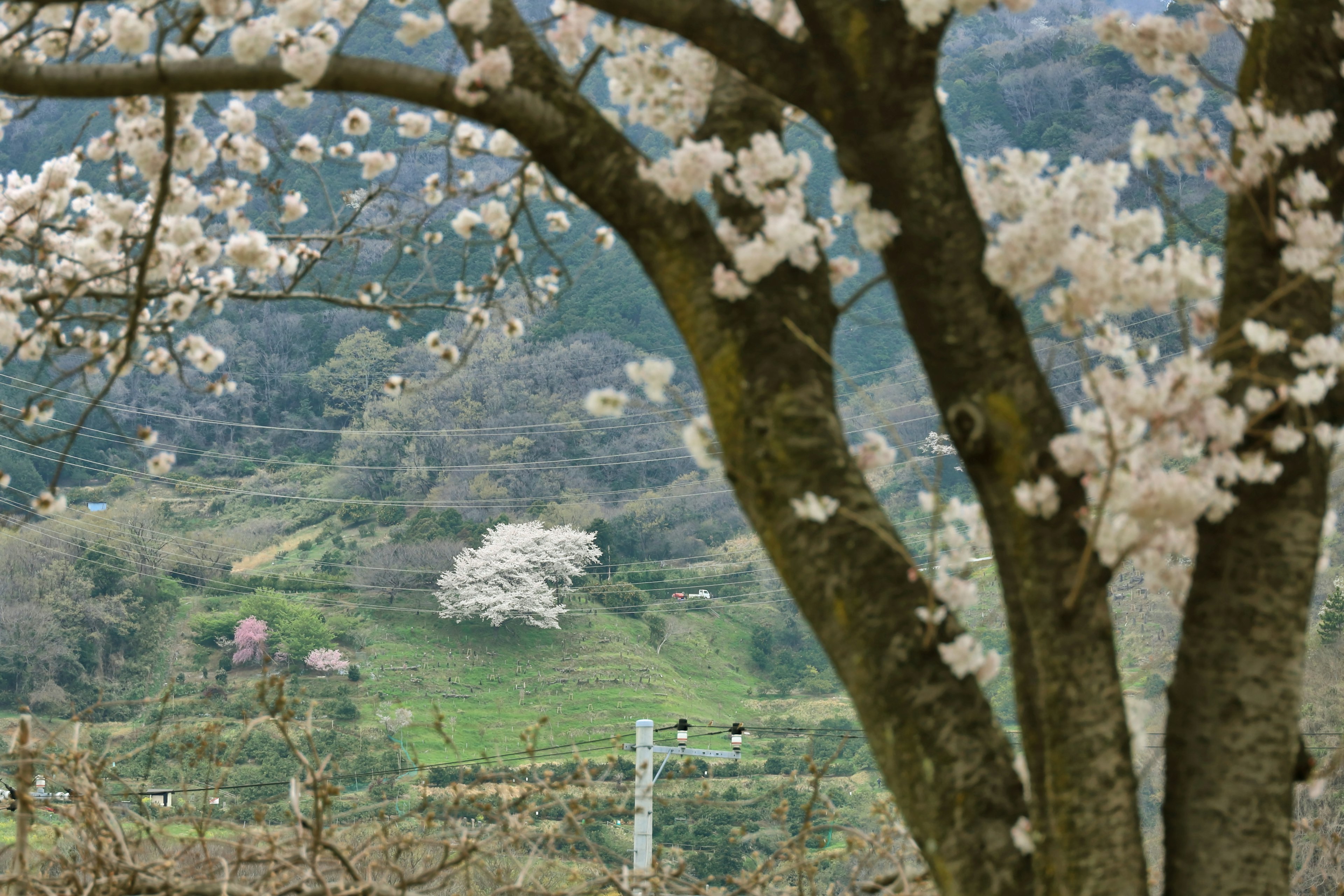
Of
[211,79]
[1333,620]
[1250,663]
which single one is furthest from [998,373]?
[1333,620]

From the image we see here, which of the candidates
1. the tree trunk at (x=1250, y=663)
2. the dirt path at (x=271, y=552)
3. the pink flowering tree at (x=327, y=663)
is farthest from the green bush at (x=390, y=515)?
the tree trunk at (x=1250, y=663)

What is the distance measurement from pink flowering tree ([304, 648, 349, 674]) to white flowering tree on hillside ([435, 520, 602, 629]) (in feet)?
6.43

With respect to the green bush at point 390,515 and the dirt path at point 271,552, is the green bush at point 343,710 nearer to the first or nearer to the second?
the dirt path at point 271,552

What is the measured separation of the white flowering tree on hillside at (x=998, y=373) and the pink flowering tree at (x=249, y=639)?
53.0 feet

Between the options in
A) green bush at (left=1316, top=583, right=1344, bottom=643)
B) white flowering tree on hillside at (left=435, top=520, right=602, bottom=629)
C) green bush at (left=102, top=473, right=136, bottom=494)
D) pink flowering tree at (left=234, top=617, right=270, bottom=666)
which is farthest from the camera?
green bush at (left=102, top=473, right=136, bottom=494)

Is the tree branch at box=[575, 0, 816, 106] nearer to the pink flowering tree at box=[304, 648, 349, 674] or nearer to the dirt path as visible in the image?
the pink flowering tree at box=[304, 648, 349, 674]

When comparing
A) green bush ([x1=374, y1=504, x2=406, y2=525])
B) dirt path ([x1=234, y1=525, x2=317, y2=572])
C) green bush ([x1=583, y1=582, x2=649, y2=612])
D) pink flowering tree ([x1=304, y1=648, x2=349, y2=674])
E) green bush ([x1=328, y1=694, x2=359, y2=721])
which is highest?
green bush ([x1=374, y1=504, x2=406, y2=525])

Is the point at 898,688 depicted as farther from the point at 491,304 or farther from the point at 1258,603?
the point at 491,304

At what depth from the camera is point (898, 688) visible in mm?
1111

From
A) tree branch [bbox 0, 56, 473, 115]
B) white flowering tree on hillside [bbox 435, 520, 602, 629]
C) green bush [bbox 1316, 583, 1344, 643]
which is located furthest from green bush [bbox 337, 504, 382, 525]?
tree branch [bbox 0, 56, 473, 115]

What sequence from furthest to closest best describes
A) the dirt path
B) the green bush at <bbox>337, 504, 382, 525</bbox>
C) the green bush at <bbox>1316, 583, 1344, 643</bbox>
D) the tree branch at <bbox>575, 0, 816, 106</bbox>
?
the green bush at <bbox>337, 504, 382, 525</bbox>, the dirt path, the green bush at <bbox>1316, 583, 1344, 643</bbox>, the tree branch at <bbox>575, 0, 816, 106</bbox>

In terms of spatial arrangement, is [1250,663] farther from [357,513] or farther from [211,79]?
[357,513]

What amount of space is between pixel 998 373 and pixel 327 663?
54.5 ft

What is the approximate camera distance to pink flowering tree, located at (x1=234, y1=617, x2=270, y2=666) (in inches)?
637
